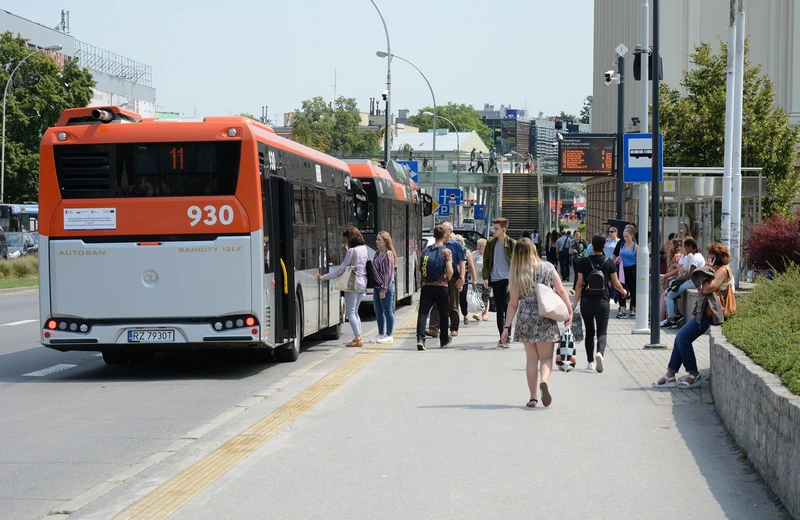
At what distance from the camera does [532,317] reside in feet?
35.1

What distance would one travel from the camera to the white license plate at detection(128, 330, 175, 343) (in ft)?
42.1

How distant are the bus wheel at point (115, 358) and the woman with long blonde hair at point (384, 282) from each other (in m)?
4.06

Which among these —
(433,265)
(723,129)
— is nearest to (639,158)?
(433,265)

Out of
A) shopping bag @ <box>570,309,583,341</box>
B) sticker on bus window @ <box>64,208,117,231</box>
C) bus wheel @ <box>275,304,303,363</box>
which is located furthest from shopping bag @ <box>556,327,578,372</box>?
sticker on bus window @ <box>64,208,117,231</box>

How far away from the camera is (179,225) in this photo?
12.8m

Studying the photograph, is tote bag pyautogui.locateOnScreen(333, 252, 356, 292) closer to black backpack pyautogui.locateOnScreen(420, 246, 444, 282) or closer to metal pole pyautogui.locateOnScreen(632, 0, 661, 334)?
black backpack pyautogui.locateOnScreen(420, 246, 444, 282)

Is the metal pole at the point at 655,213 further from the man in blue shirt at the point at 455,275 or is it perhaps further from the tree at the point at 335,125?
the tree at the point at 335,125

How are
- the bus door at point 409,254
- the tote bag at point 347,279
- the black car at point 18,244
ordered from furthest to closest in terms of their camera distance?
1. the black car at point 18,244
2. the bus door at point 409,254
3. the tote bag at point 347,279

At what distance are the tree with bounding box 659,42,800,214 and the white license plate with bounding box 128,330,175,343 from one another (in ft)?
87.0

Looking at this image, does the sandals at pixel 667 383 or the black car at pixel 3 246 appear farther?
the black car at pixel 3 246

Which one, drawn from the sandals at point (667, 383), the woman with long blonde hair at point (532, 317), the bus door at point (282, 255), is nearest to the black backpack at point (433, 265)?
the bus door at point (282, 255)

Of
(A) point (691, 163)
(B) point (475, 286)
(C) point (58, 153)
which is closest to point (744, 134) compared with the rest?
(A) point (691, 163)

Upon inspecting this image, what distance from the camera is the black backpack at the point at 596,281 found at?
44.4 feet

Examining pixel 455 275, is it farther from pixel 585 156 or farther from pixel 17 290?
pixel 585 156
